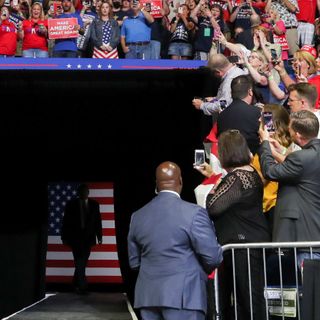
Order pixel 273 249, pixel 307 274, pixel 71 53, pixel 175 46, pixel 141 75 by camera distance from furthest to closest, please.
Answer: pixel 175 46 → pixel 71 53 → pixel 141 75 → pixel 273 249 → pixel 307 274

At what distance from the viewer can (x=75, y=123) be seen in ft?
36.5

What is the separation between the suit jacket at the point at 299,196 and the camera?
21.2 feet

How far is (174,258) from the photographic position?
6.11 meters

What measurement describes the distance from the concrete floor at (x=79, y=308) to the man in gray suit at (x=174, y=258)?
448 centimetres

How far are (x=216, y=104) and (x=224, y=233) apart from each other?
7.75 ft

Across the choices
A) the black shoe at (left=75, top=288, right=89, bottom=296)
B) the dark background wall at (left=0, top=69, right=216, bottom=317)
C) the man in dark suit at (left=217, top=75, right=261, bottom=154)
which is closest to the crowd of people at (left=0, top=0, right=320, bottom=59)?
the dark background wall at (left=0, top=69, right=216, bottom=317)

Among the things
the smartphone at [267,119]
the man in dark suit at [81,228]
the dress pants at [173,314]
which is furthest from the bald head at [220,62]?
the man in dark suit at [81,228]

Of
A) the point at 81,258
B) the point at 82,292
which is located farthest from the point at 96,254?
the point at 81,258

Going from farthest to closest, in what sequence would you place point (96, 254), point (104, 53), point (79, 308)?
point (96, 254) → point (104, 53) → point (79, 308)

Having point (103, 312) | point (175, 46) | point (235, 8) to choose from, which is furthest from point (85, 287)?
point (235, 8)

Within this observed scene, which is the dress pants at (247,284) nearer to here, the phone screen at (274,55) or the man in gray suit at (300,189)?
the man in gray suit at (300,189)

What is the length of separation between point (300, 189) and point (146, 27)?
7.94 m

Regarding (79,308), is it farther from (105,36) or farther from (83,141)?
(105,36)

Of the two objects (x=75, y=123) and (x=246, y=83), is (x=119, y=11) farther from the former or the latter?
(x=246, y=83)
